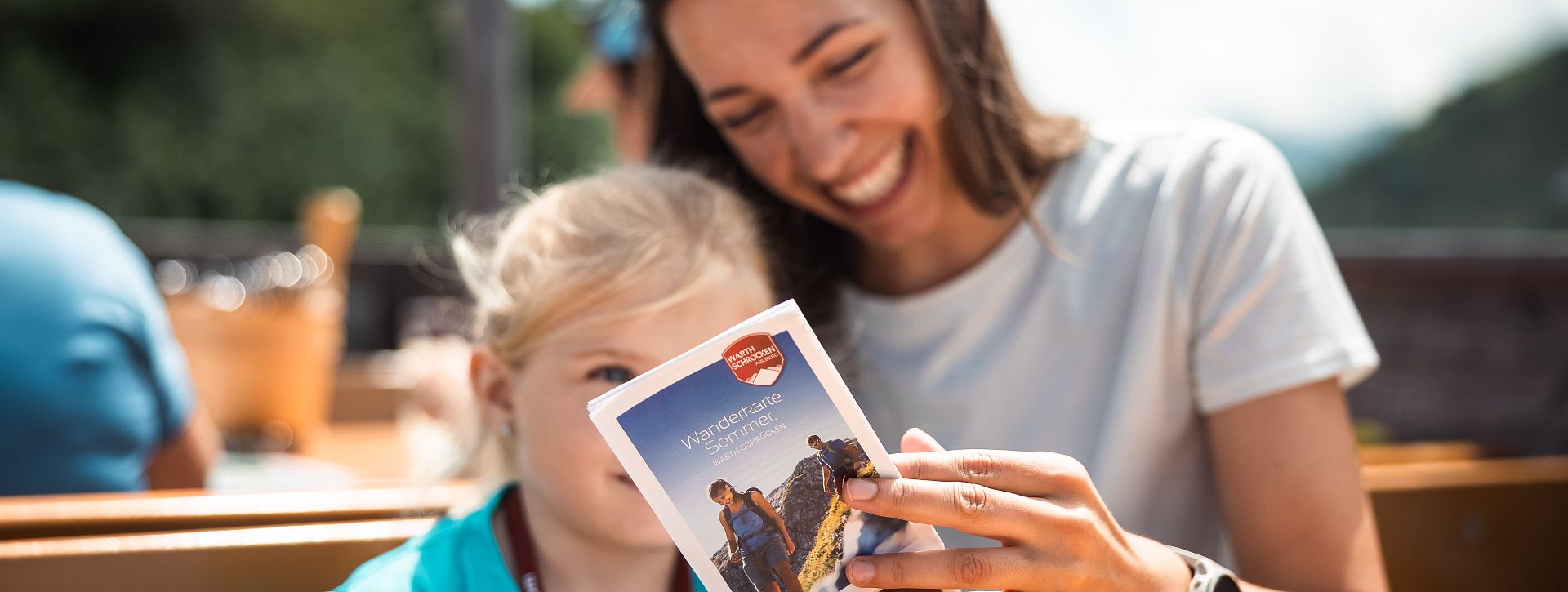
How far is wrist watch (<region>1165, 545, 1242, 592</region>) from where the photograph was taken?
1183 millimetres

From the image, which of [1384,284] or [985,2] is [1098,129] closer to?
[985,2]

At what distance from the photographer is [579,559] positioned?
1465 millimetres

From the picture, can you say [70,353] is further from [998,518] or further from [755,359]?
[998,518]

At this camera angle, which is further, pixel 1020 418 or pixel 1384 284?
pixel 1384 284

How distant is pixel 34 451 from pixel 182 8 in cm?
1208

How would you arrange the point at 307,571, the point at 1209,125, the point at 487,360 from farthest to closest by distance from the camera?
1. the point at 1209,125
2. the point at 487,360
3. the point at 307,571

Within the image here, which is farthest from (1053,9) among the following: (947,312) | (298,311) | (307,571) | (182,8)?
(182,8)

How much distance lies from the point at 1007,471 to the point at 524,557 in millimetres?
659

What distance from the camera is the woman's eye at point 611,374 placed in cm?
143

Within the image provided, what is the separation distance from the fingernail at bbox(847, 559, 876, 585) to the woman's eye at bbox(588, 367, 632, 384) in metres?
0.47

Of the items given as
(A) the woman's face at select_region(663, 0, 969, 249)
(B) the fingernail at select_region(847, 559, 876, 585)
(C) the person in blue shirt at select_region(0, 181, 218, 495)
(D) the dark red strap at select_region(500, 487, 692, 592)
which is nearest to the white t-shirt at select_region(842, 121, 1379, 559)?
(A) the woman's face at select_region(663, 0, 969, 249)

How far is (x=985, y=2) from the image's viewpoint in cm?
186

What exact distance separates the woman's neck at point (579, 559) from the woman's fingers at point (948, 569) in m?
0.49

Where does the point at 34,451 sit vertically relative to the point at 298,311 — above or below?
below
